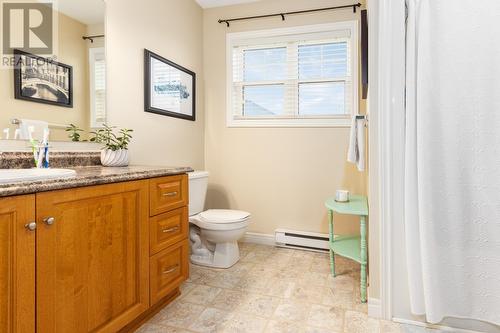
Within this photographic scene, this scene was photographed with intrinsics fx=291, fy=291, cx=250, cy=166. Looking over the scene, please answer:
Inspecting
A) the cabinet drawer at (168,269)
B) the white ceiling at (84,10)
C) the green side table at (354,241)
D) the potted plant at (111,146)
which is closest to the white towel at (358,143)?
the green side table at (354,241)

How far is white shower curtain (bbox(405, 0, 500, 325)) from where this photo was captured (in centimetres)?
142

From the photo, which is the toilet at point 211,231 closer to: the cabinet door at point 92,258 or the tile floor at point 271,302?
the tile floor at point 271,302

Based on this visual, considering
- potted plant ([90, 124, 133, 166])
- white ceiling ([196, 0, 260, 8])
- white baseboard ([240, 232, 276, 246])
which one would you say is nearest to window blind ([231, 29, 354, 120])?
white ceiling ([196, 0, 260, 8])

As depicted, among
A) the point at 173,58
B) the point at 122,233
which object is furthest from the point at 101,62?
the point at 122,233

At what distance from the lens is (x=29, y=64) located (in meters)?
1.51

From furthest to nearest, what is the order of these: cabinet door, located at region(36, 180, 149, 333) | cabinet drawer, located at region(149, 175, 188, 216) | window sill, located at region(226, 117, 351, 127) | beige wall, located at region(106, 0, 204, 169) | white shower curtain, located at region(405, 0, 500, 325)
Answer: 1. window sill, located at region(226, 117, 351, 127)
2. beige wall, located at region(106, 0, 204, 169)
3. cabinet drawer, located at region(149, 175, 188, 216)
4. white shower curtain, located at region(405, 0, 500, 325)
5. cabinet door, located at region(36, 180, 149, 333)

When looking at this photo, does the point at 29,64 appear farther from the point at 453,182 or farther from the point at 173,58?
the point at 453,182

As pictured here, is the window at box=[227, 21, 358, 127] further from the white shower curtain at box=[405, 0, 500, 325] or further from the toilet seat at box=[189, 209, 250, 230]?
the white shower curtain at box=[405, 0, 500, 325]

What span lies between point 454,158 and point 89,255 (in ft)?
5.80

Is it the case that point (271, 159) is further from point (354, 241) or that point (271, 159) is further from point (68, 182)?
point (68, 182)

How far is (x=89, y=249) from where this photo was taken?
1.20 meters

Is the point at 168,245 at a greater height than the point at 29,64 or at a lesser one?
lesser

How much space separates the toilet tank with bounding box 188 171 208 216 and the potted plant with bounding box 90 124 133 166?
2.18 ft

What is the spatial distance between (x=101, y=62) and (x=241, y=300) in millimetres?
1807
